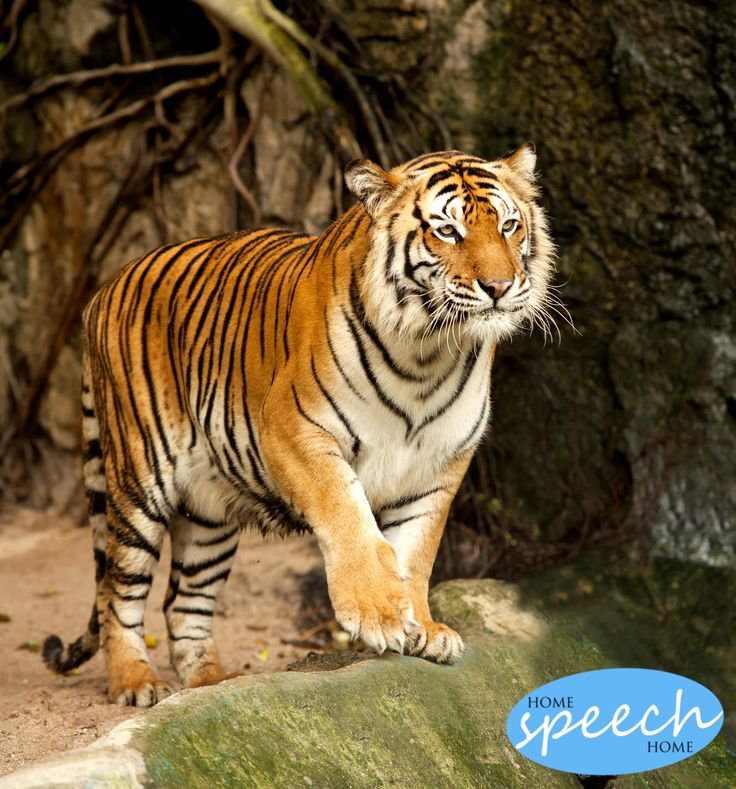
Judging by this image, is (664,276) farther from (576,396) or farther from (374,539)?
(374,539)

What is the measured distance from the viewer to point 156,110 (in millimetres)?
7266

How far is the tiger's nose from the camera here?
10.7ft

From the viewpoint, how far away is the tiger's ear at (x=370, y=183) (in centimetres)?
346

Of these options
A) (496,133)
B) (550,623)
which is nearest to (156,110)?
(496,133)

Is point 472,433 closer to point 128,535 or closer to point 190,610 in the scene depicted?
point 128,535

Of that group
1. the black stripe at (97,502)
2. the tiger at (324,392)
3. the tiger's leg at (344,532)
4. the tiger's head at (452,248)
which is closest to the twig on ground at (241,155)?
the tiger at (324,392)

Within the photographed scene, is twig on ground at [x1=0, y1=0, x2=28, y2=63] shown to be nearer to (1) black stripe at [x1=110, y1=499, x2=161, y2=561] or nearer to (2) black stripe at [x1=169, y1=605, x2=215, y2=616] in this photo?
(1) black stripe at [x1=110, y1=499, x2=161, y2=561]

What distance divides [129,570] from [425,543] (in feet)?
4.28

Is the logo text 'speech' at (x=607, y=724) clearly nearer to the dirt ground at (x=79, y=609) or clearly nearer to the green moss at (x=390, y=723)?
the green moss at (x=390, y=723)

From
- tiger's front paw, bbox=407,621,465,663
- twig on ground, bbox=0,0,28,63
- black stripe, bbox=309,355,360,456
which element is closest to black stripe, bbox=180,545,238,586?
black stripe, bbox=309,355,360,456

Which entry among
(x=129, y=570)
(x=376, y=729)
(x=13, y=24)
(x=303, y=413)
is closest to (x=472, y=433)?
(x=303, y=413)

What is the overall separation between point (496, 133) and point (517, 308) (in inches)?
114

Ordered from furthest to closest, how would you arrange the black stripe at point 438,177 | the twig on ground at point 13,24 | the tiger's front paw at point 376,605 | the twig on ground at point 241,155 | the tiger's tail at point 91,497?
the twig on ground at point 13,24
the twig on ground at point 241,155
the tiger's tail at point 91,497
the black stripe at point 438,177
the tiger's front paw at point 376,605

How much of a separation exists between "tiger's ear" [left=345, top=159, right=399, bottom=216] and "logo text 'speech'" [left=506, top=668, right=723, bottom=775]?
4.97ft
